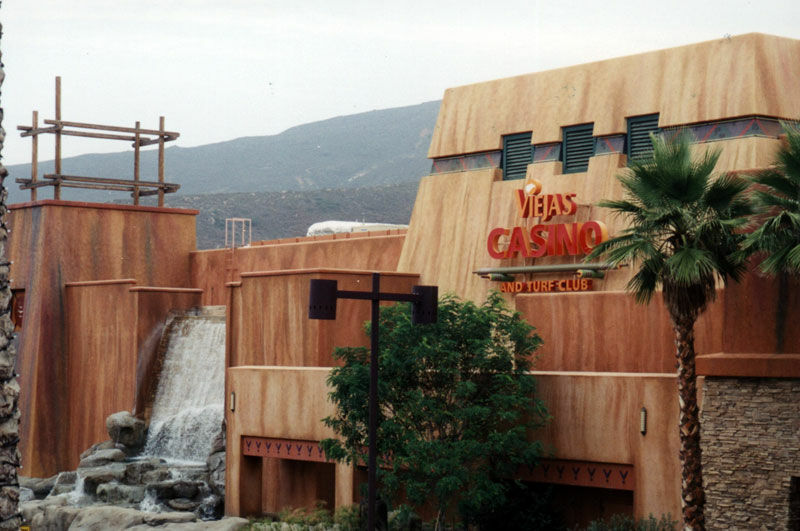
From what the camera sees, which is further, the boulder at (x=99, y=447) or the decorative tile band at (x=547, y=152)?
the boulder at (x=99, y=447)

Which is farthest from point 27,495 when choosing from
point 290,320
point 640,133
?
point 640,133

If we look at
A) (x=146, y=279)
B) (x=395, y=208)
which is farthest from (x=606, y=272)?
(x=395, y=208)

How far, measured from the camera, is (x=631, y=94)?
30.7m

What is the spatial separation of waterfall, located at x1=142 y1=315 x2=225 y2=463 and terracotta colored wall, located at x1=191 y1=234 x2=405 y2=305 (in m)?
4.06

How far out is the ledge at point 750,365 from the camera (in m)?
21.3

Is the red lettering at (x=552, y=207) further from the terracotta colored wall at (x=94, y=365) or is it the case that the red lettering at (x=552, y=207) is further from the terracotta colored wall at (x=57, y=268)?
the terracotta colored wall at (x=57, y=268)

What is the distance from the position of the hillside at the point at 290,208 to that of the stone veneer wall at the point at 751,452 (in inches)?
4681

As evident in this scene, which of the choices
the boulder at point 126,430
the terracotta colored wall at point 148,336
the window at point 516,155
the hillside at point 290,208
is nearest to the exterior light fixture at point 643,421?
the window at point 516,155

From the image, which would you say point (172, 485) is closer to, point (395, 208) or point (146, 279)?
point (146, 279)

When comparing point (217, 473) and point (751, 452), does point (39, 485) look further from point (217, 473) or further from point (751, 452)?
point (751, 452)

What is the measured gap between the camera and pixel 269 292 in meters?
33.7

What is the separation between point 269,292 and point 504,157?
7262 millimetres

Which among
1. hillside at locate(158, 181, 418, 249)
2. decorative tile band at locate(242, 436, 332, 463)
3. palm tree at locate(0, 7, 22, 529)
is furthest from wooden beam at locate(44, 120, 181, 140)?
hillside at locate(158, 181, 418, 249)

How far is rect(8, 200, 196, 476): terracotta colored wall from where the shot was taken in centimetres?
4078
